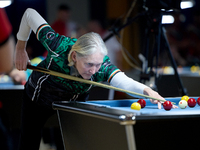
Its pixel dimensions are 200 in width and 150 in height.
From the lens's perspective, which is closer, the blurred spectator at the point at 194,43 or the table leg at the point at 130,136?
the table leg at the point at 130,136

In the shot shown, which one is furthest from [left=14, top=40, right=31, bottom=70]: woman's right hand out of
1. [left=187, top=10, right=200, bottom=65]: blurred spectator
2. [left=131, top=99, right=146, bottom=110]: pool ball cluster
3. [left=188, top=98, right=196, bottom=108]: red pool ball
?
[left=187, top=10, right=200, bottom=65]: blurred spectator

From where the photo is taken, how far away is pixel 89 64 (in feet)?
5.89

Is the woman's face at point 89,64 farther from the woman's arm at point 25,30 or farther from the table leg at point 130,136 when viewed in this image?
the table leg at point 130,136

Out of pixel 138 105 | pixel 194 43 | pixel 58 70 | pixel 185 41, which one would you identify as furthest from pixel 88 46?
pixel 185 41

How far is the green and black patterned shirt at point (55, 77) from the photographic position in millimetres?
1940

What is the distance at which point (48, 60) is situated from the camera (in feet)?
6.56

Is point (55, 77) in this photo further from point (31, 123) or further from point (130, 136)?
point (130, 136)

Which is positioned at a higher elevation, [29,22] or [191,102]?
[29,22]

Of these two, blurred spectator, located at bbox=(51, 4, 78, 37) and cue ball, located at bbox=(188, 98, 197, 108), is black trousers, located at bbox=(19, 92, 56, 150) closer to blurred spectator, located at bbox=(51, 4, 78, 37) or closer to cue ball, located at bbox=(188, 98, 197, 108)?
cue ball, located at bbox=(188, 98, 197, 108)

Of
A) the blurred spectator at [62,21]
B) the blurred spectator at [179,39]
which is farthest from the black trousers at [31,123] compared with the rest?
the blurred spectator at [179,39]

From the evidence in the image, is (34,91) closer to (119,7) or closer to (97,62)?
(97,62)

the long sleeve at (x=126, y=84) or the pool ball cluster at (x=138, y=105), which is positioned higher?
the long sleeve at (x=126, y=84)

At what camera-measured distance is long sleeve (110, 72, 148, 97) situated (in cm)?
191

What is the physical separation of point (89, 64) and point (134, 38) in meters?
5.33
